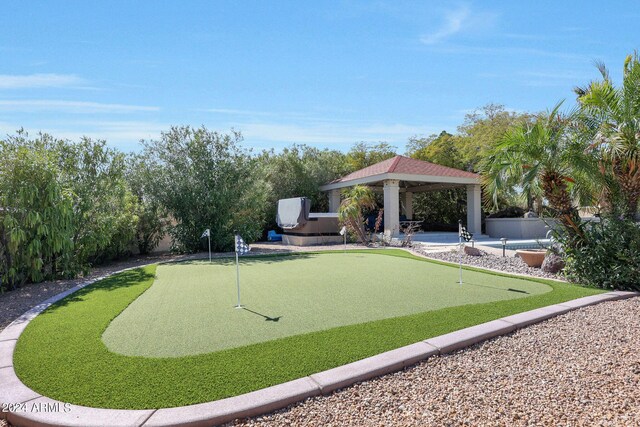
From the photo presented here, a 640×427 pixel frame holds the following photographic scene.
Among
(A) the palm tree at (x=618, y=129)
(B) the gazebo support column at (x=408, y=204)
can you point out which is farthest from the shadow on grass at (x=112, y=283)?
(B) the gazebo support column at (x=408, y=204)

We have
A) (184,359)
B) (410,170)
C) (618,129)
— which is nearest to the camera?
(184,359)

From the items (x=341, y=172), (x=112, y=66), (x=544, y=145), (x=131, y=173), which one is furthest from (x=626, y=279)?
(x=341, y=172)

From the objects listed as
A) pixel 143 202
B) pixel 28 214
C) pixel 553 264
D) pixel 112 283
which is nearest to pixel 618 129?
pixel 553 264

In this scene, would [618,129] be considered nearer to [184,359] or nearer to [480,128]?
[184,359]

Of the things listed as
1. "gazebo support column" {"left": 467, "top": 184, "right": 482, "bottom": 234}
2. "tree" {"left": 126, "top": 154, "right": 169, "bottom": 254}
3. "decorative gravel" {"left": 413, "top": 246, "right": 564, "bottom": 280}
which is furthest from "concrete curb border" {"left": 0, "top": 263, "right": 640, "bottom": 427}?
"gazebo support column" {"left": 467, "top": 184, "right": 482, "bottom": 234}

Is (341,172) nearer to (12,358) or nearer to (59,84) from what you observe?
(59,84)

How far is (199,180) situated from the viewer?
15016 millimetres

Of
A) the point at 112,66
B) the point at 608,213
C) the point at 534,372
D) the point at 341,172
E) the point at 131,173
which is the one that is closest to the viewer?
the point at 534,372

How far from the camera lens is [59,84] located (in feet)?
29.3

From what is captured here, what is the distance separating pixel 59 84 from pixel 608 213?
487 inches

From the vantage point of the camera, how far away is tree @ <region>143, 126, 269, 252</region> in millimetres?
14875

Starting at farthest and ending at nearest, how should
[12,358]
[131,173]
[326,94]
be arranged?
[131,173], [326,94], [12,358]

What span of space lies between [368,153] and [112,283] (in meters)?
24.2

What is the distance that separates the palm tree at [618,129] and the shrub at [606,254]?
434 millimetres
